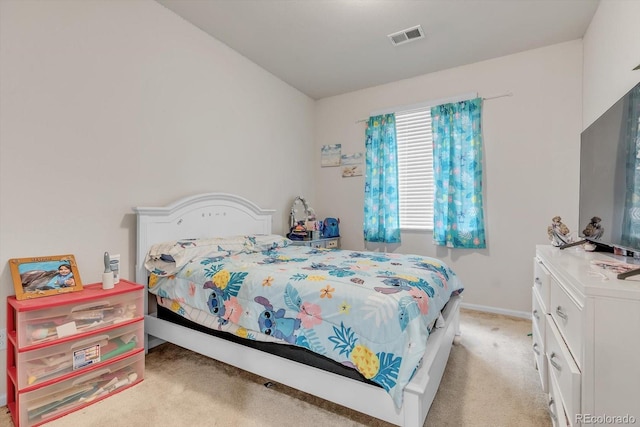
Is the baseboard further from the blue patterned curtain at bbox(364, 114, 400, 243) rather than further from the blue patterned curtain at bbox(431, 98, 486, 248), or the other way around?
the blue patterned curtain at bbox(364, 114, 400, 243)

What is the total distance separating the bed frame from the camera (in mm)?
1313

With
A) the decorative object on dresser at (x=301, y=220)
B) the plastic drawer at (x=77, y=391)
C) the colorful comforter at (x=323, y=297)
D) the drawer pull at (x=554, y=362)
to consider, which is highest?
the decorative object on dresser at (x=301, y=220)

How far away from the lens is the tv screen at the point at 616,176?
1.30 m

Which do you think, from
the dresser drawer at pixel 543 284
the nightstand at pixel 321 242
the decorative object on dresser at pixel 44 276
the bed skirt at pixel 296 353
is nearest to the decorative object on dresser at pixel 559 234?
the dresser drawer at pixel 543 284

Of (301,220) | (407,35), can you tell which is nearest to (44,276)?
(301,220)

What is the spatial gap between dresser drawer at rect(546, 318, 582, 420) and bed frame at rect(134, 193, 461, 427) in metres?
0.49

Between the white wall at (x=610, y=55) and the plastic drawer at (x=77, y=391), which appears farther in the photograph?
the white wall at (x=610, y=55)

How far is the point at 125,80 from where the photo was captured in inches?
88.4

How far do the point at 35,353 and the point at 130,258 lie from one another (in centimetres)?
85

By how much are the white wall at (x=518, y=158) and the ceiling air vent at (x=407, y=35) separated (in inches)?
32.7

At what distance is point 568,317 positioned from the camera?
1179mm

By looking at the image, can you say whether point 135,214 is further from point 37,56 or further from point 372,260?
point 372,260

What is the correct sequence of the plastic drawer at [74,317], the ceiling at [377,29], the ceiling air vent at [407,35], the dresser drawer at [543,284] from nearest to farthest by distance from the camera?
the plastic drawer at [74,317]
the dresser drawer at [543,284]
the ceiling at [377,29]
the ceiling air vent at [407,35]

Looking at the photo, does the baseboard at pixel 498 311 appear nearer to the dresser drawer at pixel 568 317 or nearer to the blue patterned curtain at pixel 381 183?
the blue patterned curtain at pixel 381 183
